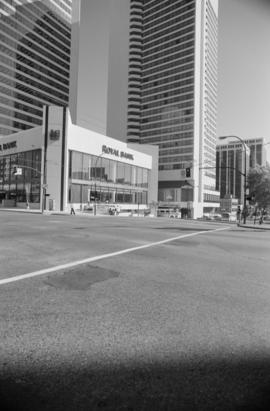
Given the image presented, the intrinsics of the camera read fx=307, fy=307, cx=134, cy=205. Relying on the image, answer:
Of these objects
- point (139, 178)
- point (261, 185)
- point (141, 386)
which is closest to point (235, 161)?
point (139, 178)

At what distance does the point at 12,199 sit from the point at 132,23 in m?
112

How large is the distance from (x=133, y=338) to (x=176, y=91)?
130389 millimetres

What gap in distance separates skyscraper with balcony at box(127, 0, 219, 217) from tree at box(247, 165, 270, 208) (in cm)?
6163

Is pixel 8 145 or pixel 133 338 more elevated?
pixel 8 145

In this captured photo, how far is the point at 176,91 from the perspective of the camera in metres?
124

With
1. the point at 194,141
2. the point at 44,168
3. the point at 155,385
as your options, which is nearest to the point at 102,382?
the point at 155,385

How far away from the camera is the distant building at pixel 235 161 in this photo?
9468cm

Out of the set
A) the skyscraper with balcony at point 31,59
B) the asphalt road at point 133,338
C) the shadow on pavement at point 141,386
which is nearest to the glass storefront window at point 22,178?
the asphalt road at point 133,338

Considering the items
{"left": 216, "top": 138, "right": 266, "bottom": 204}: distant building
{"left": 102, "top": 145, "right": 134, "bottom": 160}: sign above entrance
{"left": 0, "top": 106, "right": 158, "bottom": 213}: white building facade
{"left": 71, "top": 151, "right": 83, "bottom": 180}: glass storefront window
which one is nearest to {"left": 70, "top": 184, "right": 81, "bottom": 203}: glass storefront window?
{"left": 0, "top": 106, "right": 158, "bottom": 213}: white building facade

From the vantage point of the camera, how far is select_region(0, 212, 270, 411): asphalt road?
2674 millimetres

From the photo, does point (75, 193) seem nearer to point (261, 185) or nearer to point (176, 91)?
point (261, 185)

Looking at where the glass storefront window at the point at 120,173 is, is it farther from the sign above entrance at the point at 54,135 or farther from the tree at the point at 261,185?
the tree at the point at 261,185

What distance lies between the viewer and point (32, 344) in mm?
3523

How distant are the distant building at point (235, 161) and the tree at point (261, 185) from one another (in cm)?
2275
